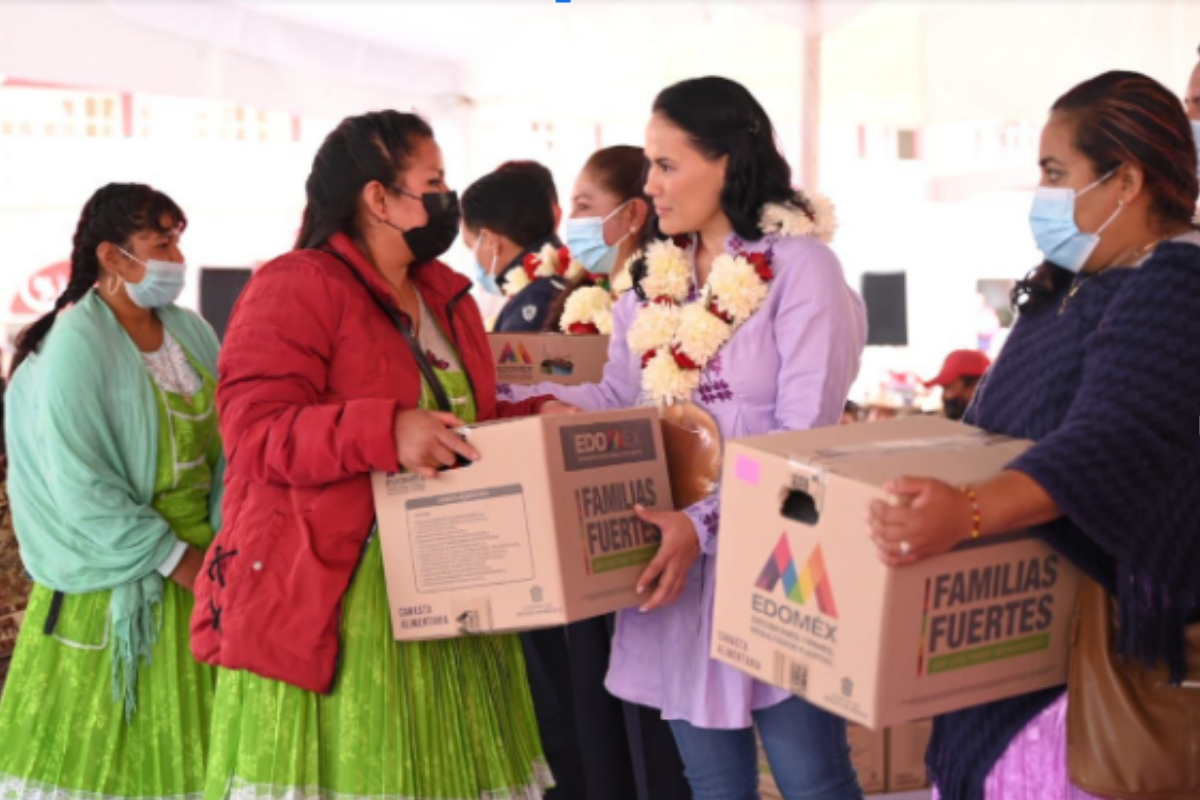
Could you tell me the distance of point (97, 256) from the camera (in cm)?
350

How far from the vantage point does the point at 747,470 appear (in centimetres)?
189

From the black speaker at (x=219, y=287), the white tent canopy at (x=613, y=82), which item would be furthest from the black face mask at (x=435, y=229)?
the black speaker at (x=219, y=287)

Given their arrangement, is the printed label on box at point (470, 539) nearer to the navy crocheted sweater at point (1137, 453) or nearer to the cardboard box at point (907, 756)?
the navy crocheted sweater at point (1137, 453)

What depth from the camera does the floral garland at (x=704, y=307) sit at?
241 cm

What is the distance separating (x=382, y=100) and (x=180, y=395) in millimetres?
4271

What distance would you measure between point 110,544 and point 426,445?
1406 millimetres

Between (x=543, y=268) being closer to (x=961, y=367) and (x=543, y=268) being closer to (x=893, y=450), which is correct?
(x=961, y=367)

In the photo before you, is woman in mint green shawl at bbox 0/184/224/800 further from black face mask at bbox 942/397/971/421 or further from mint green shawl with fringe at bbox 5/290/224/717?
black face mask at bbox 942/397/971/421

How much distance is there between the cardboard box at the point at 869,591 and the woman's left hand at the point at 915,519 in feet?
0.09

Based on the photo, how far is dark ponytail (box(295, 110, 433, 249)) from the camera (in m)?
2.40

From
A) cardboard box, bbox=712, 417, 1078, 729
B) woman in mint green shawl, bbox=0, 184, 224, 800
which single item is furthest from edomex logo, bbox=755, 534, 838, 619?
woman in mint green shawl, bbox=0, 184, 224, 800

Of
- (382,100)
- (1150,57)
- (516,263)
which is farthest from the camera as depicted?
(382,100)

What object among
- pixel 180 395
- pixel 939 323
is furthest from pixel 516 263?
Result: pixel 939 323

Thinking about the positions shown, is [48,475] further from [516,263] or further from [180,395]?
[516,263]
